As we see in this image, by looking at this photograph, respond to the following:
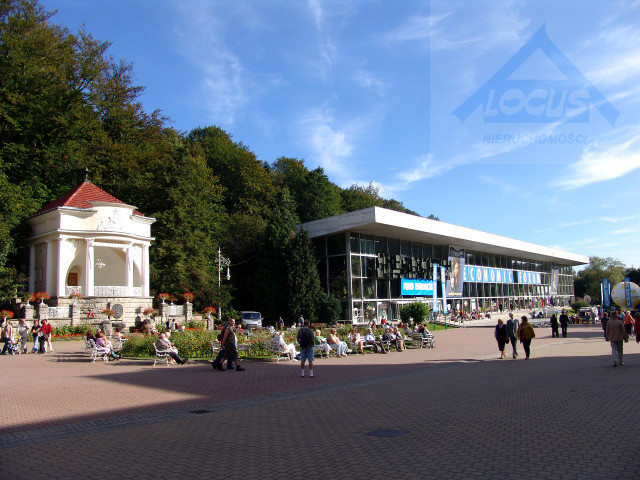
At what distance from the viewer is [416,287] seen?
5303 cm

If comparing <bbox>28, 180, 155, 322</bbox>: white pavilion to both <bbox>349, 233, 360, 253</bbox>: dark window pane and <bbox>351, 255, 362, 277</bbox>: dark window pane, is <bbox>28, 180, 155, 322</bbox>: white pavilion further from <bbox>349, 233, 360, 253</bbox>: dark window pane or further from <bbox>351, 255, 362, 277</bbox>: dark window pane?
<bbox>351, 255, 362, 277</bbox>: dark window pane

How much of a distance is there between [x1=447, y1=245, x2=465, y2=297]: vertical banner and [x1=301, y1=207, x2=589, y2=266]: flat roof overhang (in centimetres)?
100

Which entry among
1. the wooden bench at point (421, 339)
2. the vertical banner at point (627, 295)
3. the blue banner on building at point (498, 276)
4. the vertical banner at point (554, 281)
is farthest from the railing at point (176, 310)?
the vertical banner at point (554, 281)

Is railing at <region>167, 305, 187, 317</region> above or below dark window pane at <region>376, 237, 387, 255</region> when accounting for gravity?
below

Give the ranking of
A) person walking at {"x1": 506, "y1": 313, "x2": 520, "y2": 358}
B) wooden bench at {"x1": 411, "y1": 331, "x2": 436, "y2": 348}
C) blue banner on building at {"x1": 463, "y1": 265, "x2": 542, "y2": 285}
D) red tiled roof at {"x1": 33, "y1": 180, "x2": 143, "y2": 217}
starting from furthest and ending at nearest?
blue banner on building at {"x1": 463, "y1": 265, "x2": 542, "y2": 285}, red tiled roof at {"x1": 33, "y1": 180, "x2": 143, "y2": 217}, wooden bench at {"x1": 411, "y1": 331, "x2": 436, "y2": 348}, person walking at {"x1": 506, "y1": 313, "x2": 520, "y2": 358}

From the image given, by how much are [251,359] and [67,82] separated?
3638 centimetres

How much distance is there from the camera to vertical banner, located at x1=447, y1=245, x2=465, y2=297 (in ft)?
187

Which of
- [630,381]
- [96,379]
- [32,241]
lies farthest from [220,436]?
[32,241]

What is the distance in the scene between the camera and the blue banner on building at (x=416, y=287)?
5112cm

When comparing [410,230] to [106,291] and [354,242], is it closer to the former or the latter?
[354,242]

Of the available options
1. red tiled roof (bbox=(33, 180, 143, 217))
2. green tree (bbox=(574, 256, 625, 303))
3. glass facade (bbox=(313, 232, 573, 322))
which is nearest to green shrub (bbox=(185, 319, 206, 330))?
red tiled roof (bbox=(33, 180, 143, 217))

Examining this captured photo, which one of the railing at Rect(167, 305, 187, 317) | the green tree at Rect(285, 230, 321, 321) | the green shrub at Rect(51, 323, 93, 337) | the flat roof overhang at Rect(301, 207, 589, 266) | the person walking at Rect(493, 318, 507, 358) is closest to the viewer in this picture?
the person walking at Rect(493, 318, 507, 358)

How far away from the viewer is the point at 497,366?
1702 cm

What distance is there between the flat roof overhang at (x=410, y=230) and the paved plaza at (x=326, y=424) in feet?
95.3
